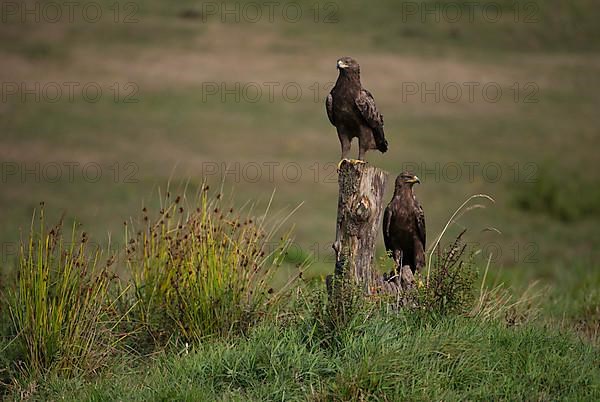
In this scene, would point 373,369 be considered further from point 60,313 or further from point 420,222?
point 60,313

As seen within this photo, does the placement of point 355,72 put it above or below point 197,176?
above

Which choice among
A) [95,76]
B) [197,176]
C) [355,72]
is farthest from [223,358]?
[95,76]

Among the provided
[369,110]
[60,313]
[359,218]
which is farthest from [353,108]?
[60,313]

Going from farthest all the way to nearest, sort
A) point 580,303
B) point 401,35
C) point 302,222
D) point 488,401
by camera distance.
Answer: point 401,35, point 302,222, point 580,303, point 488,401

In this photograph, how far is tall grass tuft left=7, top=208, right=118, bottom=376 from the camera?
742 centimetres

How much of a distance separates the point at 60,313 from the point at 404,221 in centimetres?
269

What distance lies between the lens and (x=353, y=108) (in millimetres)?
7758

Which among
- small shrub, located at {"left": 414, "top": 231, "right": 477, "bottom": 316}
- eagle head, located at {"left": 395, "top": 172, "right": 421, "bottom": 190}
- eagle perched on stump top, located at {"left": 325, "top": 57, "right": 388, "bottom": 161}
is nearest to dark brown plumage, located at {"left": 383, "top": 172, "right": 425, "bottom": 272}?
eagle head, located at {"left": 395, "top": 172, "right": 421, "bottom": 190}

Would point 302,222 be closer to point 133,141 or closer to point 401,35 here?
point 133,141

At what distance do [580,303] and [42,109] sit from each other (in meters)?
19.9

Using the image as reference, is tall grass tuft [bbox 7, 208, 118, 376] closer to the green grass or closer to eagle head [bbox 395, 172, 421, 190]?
the green grass

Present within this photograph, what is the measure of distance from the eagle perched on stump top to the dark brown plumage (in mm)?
414

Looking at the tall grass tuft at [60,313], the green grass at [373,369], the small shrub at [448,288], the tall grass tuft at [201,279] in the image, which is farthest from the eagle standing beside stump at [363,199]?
the tall grass tuft at [60,313]

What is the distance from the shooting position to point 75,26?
34312mm
